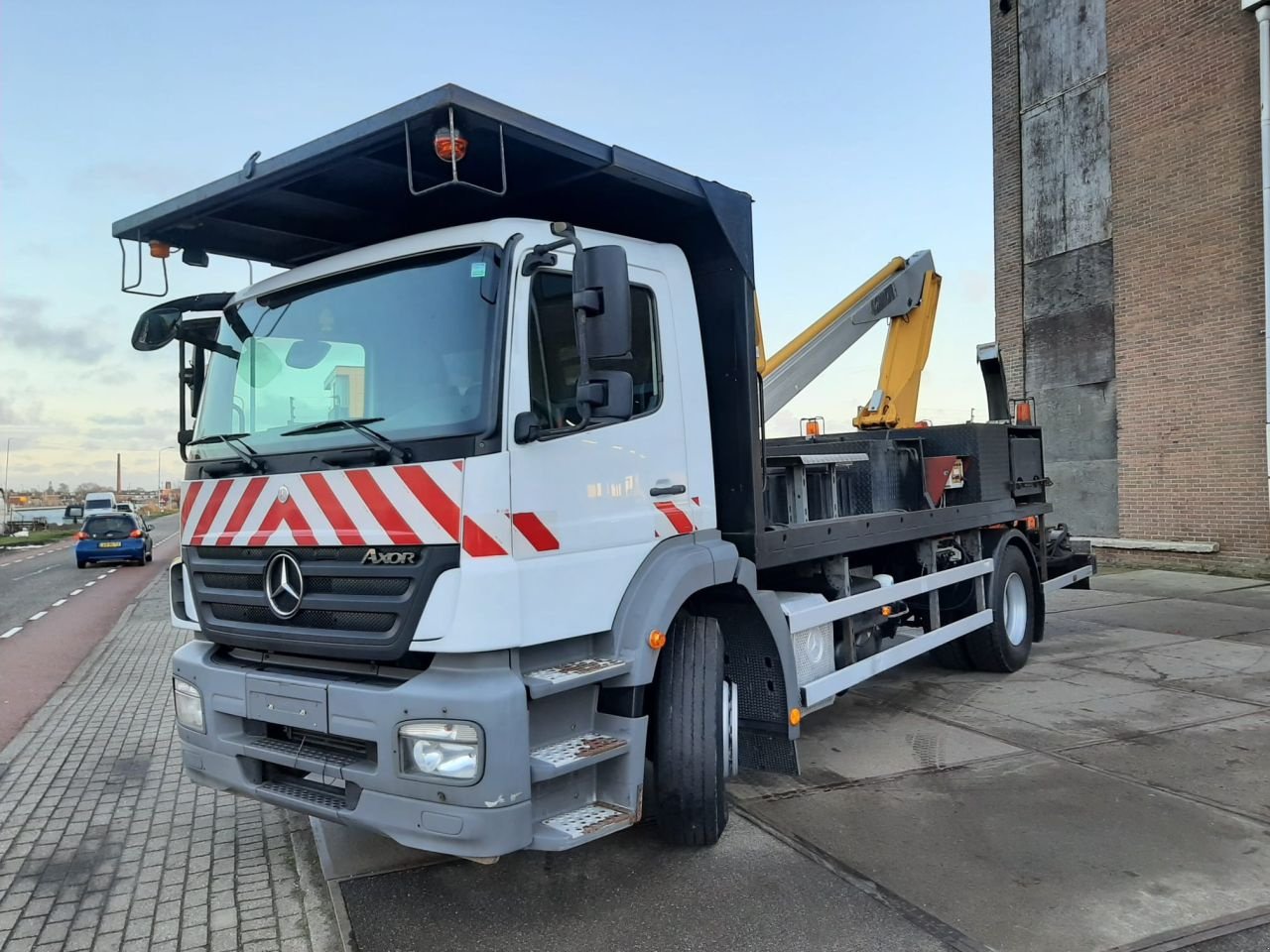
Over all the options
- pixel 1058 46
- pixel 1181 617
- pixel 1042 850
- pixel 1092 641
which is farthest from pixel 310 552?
pixel 1058 46

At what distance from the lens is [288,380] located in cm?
379

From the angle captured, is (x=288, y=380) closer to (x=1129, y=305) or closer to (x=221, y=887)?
(x=221, y=887)

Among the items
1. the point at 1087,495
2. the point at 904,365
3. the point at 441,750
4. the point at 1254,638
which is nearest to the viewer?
the point at 441,750

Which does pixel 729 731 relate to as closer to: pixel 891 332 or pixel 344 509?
pixel 344 509

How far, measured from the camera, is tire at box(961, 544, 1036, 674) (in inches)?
283

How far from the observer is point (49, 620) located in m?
13.3

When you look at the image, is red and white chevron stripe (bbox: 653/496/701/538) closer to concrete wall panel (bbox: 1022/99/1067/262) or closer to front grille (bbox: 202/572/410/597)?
front grille (bbox: 202/572/410/597)

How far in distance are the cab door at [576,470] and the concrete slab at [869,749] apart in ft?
6.04

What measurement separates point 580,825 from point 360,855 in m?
1.43

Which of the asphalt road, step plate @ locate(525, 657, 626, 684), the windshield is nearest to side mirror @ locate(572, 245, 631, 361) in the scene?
the windshield

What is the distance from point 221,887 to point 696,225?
3671 millimetres

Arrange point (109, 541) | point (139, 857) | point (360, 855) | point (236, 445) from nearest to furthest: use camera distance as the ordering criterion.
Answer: point (236, 445)
point (360, 855)
point (139, 857)
point (109, 541)

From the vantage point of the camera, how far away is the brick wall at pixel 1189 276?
12.7 m

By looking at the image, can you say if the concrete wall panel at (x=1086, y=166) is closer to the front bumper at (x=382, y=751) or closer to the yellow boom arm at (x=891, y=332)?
the yellow boom arm at (x=891, y=332)
